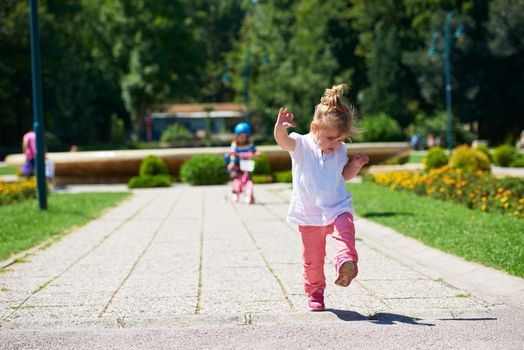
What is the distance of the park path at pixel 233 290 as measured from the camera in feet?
14.3

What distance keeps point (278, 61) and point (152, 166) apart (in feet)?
119

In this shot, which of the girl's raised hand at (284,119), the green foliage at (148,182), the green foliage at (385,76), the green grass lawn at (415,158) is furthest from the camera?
the green foliage at (385,76)

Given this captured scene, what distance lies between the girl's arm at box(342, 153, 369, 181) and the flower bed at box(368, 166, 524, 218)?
563cm

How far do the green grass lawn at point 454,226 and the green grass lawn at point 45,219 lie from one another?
4.61 meters

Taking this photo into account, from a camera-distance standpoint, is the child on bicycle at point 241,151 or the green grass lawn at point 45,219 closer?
the green grass lawn at point 45,219

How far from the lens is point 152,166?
21234mm

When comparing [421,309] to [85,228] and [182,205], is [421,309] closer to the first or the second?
[85,228]

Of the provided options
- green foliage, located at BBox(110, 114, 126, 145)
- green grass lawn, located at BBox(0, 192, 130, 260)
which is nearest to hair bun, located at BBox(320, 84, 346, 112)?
green grass lawn, located at BBox(0, 192, 130, 260)

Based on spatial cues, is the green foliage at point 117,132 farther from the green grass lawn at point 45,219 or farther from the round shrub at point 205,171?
the green grass lawn at point 45,219

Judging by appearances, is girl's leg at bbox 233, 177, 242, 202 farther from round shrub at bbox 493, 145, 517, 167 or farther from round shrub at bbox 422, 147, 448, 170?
round shrub at bbox 493, 145, 517, 167

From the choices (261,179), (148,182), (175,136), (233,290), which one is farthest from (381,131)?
(233,290)

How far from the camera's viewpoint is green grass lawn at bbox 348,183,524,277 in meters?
6.68

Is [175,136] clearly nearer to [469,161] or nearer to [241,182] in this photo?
[469,161]

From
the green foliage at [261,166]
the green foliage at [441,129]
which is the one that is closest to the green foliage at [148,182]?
the green foliage at [261,166]
